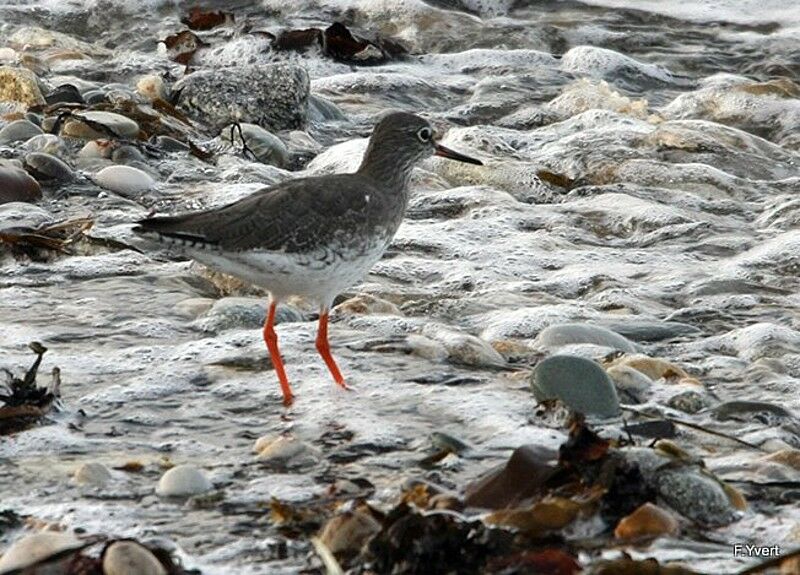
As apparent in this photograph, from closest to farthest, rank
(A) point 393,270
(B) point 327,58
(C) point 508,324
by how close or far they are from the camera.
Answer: (C) point 508,324
(A) point 393,270
(B) point 327,58

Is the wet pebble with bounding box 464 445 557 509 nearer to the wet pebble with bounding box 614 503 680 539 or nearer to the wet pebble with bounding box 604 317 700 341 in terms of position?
the wet pebble with bounding box 614 503 680 539

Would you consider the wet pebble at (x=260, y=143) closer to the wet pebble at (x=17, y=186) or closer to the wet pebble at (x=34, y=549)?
the wet pebble at (x=17, y=186)

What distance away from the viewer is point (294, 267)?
16.7ft

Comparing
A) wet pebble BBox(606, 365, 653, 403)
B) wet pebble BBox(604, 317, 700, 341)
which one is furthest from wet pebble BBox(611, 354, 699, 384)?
wet pebble BBox(604, 317, 700, 341)

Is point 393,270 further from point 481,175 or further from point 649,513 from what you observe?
point 649,513

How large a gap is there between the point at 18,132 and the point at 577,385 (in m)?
4.24

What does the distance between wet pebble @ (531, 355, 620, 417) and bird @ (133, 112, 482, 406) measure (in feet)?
2.46

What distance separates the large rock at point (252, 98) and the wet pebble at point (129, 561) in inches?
220

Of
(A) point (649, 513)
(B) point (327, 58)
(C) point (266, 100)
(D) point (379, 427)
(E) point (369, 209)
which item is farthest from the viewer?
(B) point (327, 58)

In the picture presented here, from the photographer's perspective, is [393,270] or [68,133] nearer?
[393,270]

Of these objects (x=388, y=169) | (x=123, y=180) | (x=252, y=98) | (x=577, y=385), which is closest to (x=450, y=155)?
(x=388, y=169)

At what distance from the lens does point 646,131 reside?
9.10 m

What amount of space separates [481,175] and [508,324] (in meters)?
2.38

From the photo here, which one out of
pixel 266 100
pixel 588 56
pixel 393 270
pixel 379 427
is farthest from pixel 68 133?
pixel 588 56
